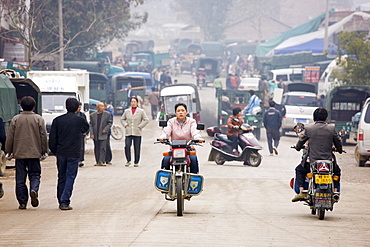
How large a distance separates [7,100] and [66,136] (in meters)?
7.78

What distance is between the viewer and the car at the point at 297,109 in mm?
29734

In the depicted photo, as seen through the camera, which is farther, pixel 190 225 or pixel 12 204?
pixel 12 204

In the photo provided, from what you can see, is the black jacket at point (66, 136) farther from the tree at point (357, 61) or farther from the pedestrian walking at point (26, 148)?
the tree at point (357, 61)

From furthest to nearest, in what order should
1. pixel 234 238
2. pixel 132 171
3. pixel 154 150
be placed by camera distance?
pixel 154 150
pixel 132 171
pixel 234 238

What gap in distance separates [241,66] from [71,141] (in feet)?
200

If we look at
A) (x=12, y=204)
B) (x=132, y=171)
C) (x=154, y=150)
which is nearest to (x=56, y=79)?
(x=154, y=150)

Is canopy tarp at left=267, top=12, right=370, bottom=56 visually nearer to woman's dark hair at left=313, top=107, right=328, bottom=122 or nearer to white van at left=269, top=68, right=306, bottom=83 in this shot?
white van at left=269, top=68, right=306, bottom=83

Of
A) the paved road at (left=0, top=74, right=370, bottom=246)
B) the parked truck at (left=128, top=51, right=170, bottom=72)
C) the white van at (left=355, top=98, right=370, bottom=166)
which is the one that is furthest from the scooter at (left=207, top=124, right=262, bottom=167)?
the parked truck at (left=128, top=51, right=170, bottom=72)

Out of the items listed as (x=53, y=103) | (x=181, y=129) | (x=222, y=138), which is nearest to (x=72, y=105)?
(x=181, y=129)

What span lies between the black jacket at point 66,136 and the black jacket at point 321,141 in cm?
331

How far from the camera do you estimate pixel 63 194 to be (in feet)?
32.2

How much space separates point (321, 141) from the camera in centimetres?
914

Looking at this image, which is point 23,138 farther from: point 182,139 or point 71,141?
point 182,139

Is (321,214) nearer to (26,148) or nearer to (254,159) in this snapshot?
(26,148)
